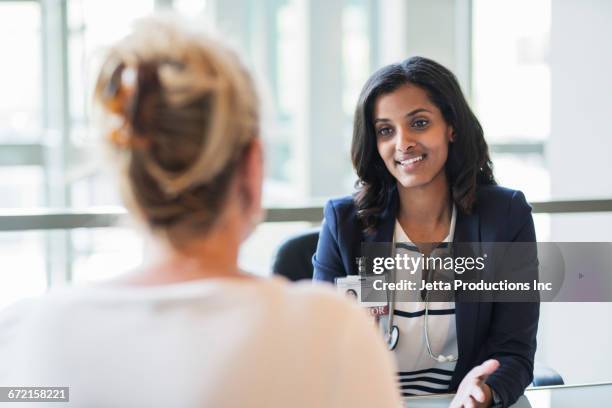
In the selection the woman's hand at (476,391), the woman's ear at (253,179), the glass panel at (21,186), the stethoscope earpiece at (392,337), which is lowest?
the woman's hand at (476,391)

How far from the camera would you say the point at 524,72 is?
489 centimetres

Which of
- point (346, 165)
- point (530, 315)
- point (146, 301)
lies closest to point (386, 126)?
point (530, 315)

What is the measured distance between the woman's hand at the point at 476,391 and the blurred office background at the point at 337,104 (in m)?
1.33

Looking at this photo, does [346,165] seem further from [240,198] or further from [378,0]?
[240,198]

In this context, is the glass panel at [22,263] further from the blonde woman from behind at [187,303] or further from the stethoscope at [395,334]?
the blonde woman from behind at [187,303]

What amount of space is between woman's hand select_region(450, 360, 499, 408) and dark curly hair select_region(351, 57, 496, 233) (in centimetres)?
47

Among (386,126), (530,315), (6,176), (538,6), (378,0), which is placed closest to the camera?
(530,315)

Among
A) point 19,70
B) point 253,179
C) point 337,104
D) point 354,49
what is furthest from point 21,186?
point 253,179

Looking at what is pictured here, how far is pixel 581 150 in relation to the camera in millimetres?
3859

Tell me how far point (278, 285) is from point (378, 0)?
4.54 meters

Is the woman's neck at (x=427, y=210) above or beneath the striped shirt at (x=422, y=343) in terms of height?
above

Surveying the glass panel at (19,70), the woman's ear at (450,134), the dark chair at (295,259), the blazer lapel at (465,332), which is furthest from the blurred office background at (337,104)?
the blazer lapel at (465,332)

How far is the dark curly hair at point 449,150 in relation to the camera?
6.09ft

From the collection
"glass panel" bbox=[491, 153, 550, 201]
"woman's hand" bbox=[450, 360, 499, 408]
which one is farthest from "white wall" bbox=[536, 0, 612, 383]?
"woman's hand" bbox=[450, 360, 499, 408]
